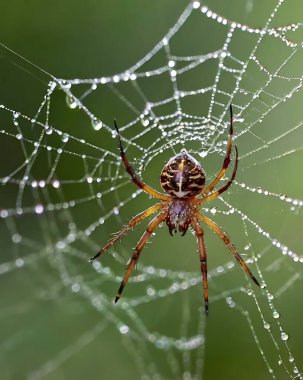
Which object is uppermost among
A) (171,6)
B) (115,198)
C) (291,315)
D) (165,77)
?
(171,6)

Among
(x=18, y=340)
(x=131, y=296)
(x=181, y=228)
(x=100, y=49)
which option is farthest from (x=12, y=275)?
(x=181, y=228)

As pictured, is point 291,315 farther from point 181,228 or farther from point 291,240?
point 181,228

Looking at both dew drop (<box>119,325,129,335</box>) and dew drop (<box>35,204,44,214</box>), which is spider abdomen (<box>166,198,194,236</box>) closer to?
dew drop (<box>119,325,129,335</box>)

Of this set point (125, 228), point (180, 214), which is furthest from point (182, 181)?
point (125, 228)

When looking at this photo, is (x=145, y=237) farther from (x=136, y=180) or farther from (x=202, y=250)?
(x=136, y=180)

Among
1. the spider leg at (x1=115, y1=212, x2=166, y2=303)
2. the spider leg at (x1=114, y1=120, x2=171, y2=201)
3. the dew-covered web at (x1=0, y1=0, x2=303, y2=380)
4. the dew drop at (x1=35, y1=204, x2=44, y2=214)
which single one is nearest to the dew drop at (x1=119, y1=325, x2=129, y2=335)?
the dew-covered web at (x1=0, y1=0, x2=303, y2=380)

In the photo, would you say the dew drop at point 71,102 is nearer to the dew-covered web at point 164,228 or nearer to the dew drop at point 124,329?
the dew-covered web at point 164,228

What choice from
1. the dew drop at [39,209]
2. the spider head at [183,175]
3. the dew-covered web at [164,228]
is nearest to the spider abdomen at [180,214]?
the spider head at [183,175]
